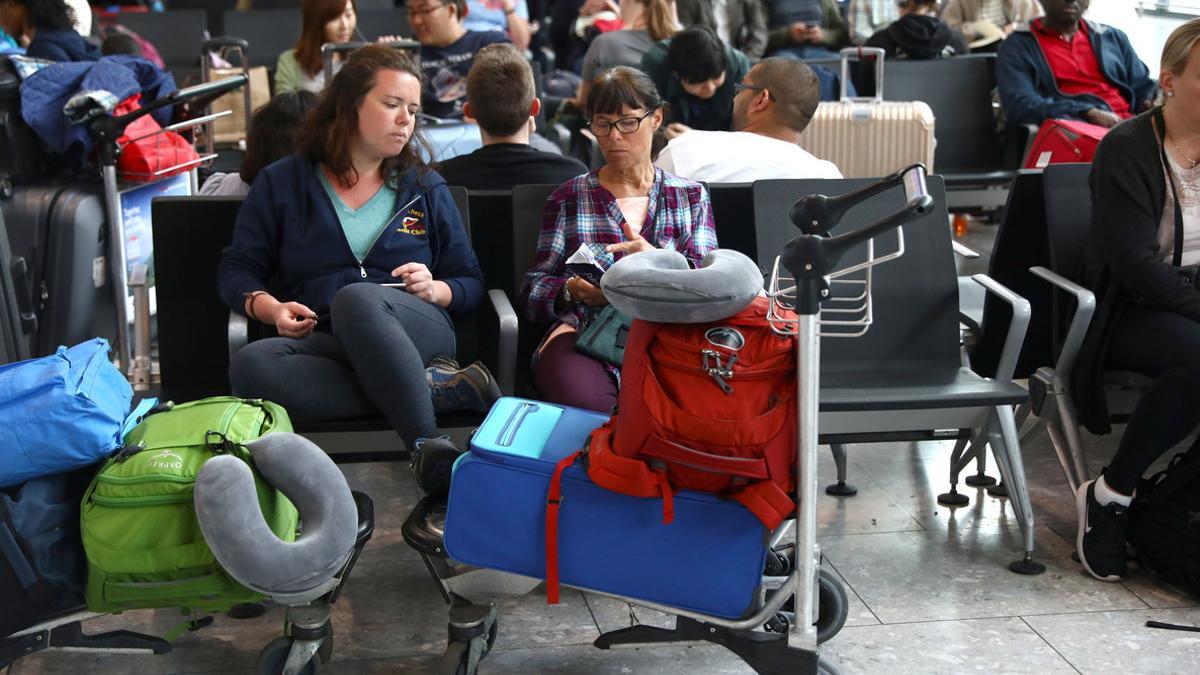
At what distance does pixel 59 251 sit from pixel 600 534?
8.54ft

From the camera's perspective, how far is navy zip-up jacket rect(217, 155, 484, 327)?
3.02 metres

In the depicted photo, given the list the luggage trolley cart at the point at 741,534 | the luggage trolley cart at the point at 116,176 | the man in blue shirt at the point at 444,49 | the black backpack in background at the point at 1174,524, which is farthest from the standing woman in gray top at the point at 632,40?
the luggage trolley cart at the point at 741,534

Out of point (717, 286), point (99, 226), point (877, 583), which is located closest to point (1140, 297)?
point (877, 583)

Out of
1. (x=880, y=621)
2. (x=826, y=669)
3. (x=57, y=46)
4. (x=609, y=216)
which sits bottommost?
(x=880, y=621)

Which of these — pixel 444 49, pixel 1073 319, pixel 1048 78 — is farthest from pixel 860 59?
pixel 1073 319

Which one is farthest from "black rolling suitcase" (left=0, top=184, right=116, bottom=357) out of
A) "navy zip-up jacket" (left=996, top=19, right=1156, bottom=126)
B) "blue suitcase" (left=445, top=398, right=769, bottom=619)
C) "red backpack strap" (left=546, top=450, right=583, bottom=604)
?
"navy zip-up jacket" (left=996, top=19, right=1156, bottom=126)

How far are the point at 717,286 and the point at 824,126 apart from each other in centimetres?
283

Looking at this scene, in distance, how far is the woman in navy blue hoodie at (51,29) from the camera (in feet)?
14.8

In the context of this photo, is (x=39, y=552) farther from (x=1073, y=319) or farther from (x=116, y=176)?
(x=116, y=176)

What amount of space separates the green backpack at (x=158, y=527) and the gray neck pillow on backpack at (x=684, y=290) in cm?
71

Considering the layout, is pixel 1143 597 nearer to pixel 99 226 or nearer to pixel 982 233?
pixel 99 226

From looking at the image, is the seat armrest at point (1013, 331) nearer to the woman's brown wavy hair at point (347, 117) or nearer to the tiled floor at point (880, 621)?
the tiled floor at point (880, 621)

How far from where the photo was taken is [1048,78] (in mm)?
5910

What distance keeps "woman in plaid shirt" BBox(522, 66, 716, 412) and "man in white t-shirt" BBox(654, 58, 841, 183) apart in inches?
16.5
